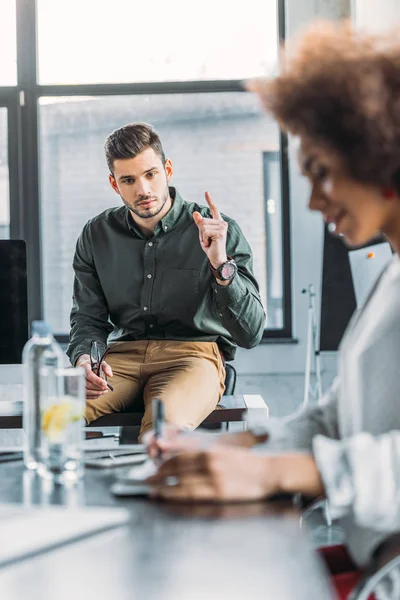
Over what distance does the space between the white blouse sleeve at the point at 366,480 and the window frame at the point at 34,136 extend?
3.55 meters

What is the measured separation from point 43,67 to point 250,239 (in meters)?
1.51

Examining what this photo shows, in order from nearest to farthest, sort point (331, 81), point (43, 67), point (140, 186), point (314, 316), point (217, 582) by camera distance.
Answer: point (217, 582) → point (331, 81) → point (140, 186) → point (314, 316) → point (43, 67)

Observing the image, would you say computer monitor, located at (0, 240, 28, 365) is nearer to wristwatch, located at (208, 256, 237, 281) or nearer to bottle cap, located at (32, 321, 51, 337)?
wristwatch, located at (208, 256, 237, 281)

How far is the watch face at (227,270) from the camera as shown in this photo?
8.36 feet

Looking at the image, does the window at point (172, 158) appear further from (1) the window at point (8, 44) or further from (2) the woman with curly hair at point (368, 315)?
(2) the woman with curly hair at point (368, 315)

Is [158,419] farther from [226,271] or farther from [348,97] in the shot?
[226,271]

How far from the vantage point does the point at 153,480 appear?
3.34 feet

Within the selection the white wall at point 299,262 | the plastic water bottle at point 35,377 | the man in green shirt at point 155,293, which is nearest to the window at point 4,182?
the white wall at point 299,262

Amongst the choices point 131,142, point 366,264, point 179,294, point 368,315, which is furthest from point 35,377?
point 366,264

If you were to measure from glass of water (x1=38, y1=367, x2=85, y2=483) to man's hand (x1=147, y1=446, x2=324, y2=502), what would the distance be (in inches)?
7.5

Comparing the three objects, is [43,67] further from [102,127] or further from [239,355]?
[239,355]

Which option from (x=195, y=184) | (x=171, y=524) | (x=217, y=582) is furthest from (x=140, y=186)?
(x=217, y=582)

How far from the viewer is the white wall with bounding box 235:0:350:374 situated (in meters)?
4.45

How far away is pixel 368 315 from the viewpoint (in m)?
1.15
